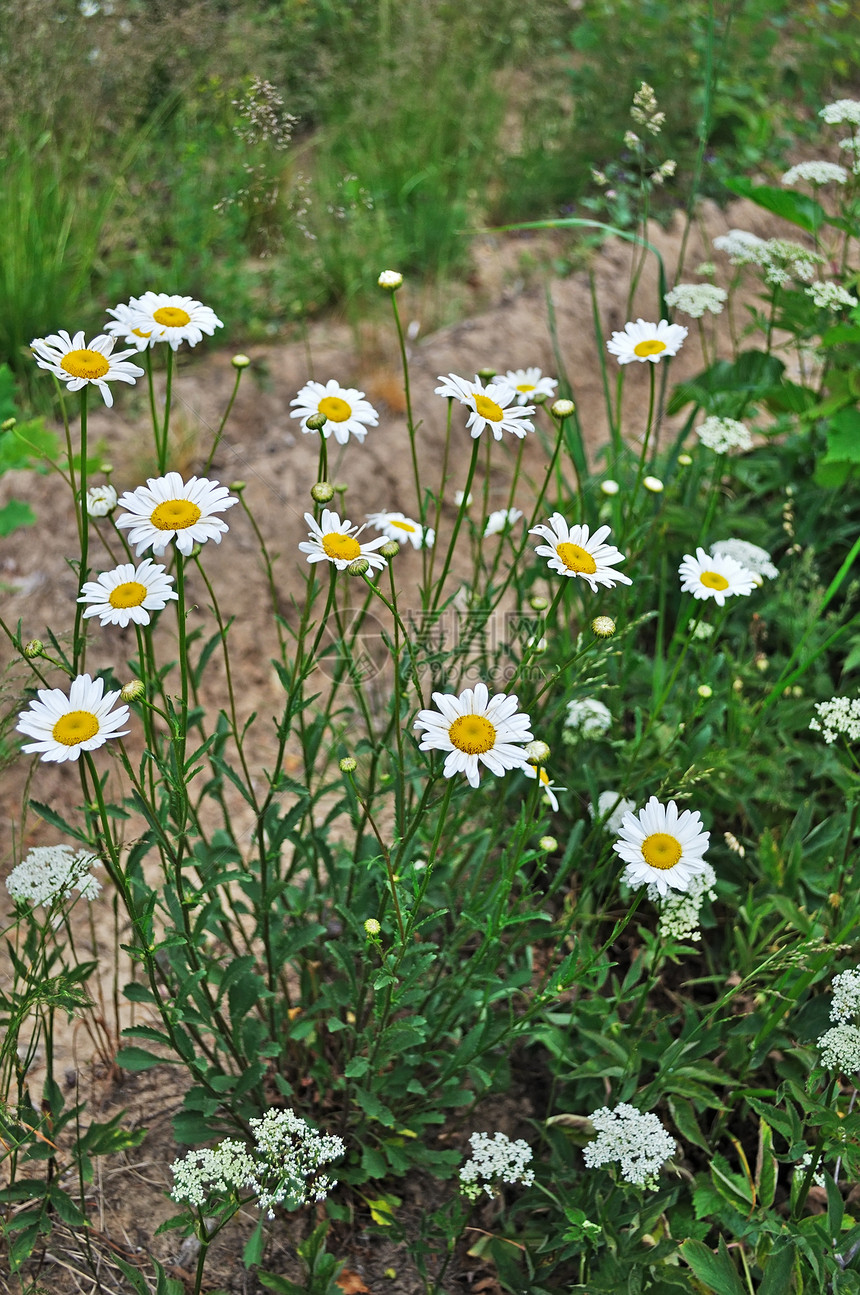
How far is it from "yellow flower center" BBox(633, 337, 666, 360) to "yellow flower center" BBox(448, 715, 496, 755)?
0.87 m

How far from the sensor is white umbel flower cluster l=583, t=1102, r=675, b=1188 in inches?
55.3

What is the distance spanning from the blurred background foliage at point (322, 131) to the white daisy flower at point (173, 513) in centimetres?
125

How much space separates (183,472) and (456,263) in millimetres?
1745

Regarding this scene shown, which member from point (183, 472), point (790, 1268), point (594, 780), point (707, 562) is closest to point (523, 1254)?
point (790, 1268)

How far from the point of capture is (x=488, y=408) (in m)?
1.53

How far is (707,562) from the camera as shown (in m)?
1.72

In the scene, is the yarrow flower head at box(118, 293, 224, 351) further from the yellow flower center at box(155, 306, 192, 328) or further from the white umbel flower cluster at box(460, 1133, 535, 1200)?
the white umbel flower cluster at box(460, 1133, 535, 1200)

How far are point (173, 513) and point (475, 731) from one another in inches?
19.2

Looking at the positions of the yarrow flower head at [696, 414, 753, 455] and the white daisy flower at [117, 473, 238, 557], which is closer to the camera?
the white daisy flower at [117, 473, 238, 557]

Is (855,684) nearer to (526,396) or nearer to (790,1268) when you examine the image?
(526,396)

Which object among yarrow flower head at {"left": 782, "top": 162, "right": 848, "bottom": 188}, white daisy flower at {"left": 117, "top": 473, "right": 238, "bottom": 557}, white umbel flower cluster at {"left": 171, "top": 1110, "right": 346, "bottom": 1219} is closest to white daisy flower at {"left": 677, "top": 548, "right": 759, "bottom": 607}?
white daisy flower at {"left": 117, "top": 473, "right": 238, "bottom": 557}

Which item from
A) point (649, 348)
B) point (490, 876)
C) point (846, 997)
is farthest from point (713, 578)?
point (490, 876)

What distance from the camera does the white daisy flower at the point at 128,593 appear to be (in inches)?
49.7

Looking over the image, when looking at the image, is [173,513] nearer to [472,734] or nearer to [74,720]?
[74,720]
